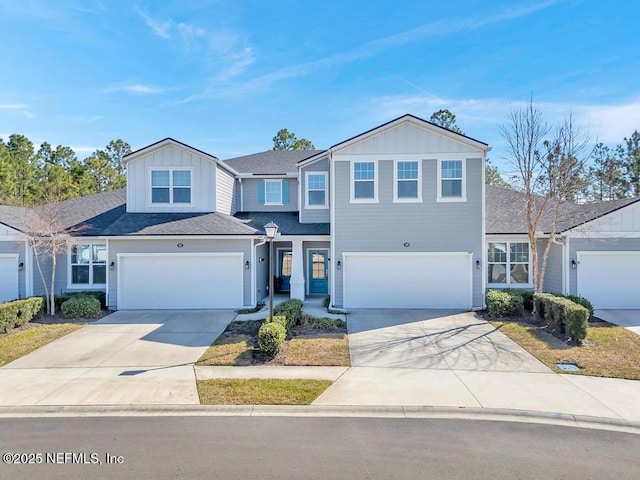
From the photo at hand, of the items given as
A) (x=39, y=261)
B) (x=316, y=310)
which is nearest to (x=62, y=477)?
(x=316, y=310)

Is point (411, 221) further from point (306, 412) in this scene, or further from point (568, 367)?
point (306, 412)

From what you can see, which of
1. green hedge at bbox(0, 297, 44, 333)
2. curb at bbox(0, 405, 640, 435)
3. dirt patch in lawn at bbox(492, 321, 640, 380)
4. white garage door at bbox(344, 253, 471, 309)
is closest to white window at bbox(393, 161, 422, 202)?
white garage door at bbox(344, 253, 471, 309)

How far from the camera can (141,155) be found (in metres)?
15.3

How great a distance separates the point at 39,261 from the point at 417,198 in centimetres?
1510

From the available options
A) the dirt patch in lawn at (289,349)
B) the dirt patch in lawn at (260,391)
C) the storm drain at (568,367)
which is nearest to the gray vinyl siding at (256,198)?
the dirt patch in lawn at (289,349)

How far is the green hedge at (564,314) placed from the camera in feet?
31.3

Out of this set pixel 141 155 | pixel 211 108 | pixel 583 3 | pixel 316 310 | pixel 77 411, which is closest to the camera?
pixel 77 411

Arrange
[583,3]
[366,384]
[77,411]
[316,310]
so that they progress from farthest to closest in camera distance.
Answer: [316,310] < [583,3] < [366,384] < [77,411]

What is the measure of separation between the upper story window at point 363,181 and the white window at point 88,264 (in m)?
10.5

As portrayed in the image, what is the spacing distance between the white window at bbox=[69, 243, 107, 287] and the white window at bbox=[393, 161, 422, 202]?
12075 millimetres

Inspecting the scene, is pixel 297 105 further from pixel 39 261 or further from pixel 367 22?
pixel 39 261

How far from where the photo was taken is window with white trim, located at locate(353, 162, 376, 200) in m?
14.0

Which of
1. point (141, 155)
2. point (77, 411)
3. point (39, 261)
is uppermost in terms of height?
point (141, 155)

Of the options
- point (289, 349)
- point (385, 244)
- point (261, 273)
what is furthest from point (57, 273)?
point (385, 244)
